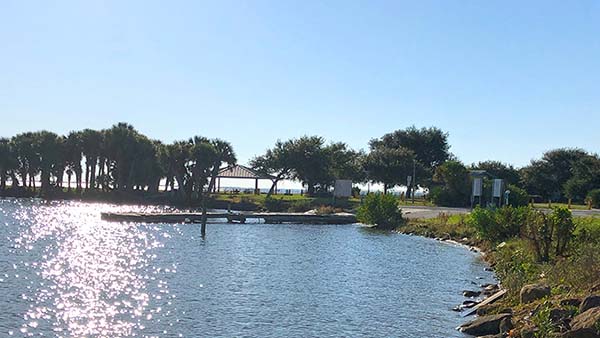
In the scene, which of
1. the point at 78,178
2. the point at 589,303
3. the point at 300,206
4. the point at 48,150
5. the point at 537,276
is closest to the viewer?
the point at 589,303

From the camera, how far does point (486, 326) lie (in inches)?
755

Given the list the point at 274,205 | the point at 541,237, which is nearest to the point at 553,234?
the point at 541,237

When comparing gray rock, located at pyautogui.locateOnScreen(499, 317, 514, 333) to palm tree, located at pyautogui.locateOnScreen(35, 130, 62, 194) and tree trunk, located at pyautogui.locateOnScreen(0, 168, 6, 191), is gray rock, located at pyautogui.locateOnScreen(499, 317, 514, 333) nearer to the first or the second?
palm tree, located at pyautogui.locateOnScreen(35, 130, 62, 194)

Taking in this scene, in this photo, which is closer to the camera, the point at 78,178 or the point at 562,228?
the point at 562,228

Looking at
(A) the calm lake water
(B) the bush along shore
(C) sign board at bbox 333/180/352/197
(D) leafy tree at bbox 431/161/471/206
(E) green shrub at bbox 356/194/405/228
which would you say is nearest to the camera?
(B) the bush along shore

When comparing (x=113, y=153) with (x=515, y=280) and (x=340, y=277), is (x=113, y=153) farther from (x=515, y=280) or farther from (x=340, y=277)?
(x=515, y=280)

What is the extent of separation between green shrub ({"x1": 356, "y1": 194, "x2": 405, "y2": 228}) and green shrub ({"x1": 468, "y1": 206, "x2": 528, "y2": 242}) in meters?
19.7

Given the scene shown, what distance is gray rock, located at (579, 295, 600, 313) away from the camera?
1636 cm

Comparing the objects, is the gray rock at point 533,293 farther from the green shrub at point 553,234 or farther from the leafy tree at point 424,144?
the leafy tree at point 424,144

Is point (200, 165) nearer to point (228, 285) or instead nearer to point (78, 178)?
point (78, 178)

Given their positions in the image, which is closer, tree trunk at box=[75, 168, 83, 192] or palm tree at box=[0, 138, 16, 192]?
palm tree at box=[0, 138, 16, 192]

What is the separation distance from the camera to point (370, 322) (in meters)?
21.2

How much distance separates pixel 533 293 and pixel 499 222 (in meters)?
22.1

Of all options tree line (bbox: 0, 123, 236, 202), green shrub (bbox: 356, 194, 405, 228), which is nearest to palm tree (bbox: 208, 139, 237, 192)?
tree line (bbox: 0, 123, 236, 202)
